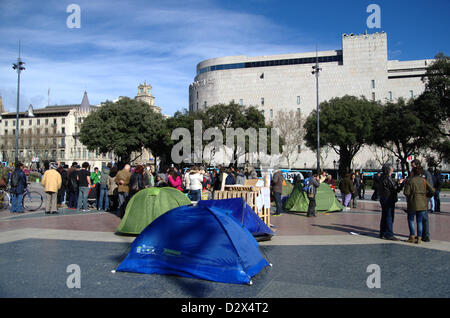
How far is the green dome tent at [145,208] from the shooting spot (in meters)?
9.48

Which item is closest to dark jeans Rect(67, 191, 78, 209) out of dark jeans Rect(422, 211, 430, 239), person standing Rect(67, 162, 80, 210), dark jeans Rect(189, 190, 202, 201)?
person standing Rect(67, 162, 80, 210)

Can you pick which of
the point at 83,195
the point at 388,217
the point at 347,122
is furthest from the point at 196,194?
the point at 347,122

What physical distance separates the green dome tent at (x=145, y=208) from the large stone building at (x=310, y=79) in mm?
58357

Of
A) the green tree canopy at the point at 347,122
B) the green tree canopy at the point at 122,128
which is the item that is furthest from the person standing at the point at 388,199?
the green tree canopy at the point at 122,128

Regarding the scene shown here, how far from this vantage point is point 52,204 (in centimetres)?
1395

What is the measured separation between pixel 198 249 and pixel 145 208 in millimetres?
3846

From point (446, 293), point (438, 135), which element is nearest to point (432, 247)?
point (446, 293)

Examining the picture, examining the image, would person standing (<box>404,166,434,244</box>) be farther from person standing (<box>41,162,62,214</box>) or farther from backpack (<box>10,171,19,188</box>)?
backpack (<box>10,171,19,188</box>)

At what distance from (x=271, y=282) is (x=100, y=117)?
144 ft

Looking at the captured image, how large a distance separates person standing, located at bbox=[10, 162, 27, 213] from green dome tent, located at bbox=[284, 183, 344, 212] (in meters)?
10.2

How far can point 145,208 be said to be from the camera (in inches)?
376

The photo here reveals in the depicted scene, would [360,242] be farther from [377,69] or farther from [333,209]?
[377,69]

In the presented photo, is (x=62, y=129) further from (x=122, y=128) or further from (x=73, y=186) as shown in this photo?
(x=73, y=186)

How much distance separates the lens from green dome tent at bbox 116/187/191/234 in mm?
9477
